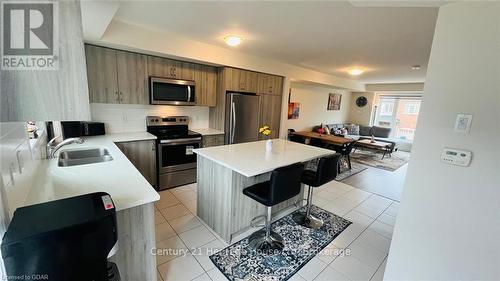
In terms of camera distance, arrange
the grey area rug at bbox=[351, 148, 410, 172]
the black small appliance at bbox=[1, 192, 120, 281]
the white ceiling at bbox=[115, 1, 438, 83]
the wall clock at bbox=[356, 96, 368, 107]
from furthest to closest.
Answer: the wall clock at bbox=[356, 96, 368, 107], the grey area rug at bbox=[351, 148, 410, 172], the white ceiling at bbox=[115, 1, 438, 83], the black small appliance at bbox=[1, 192, 120, 281]

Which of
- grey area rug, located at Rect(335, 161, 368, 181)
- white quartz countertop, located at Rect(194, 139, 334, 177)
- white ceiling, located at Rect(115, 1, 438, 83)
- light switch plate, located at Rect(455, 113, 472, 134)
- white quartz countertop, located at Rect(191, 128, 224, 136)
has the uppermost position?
white ceiling, located at Rect(115, 1, 438, 83)

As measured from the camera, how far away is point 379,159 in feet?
21.1

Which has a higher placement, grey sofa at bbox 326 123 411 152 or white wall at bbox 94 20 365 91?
white wall at bbox 94 20 365 91

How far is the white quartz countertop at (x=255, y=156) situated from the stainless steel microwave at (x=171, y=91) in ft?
4.82

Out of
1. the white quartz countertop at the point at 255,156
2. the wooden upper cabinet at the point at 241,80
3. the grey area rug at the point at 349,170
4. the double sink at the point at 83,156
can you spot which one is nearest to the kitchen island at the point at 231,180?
the white quartz countertop at the point at 255,156

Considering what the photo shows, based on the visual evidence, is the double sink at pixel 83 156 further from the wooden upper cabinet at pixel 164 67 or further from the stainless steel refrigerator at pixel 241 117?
the stainless steel refrigerator at pixel 241 117

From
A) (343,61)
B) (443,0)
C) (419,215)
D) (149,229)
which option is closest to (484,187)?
(419,215)

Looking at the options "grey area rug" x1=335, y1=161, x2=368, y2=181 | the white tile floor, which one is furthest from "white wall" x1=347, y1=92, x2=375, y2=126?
the white tile floor

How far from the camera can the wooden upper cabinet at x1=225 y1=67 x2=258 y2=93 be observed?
3912 mm

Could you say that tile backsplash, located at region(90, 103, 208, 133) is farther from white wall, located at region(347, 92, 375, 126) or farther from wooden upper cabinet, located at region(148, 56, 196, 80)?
white wall, located at region(347, 92, 375, 126)

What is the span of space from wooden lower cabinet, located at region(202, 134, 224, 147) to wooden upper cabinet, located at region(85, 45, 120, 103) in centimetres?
152

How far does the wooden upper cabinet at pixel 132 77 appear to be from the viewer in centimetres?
305

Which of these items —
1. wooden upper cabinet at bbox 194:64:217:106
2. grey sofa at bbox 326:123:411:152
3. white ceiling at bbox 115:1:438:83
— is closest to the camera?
white ceiling at bbox 115:1:438:83

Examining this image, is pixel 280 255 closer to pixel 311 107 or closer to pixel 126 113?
pixel 126 113
